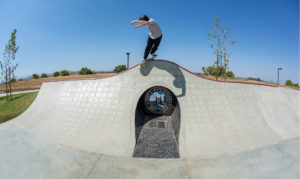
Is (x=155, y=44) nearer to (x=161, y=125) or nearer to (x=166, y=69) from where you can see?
(x=166, y=69)

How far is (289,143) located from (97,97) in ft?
37.2

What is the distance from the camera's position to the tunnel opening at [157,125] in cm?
546

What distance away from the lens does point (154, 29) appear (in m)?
6.34

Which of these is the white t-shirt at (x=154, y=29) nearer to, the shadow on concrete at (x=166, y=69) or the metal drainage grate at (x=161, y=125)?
the shadow on concrete at (x=166, y=69)

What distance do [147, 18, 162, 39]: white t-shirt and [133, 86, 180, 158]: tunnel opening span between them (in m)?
3.27

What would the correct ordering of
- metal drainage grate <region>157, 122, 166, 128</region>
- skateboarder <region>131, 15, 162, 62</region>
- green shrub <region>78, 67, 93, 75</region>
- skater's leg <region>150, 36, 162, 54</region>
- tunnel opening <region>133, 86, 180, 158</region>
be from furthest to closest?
green shrub <region>78, 67, 93, 75</region>, metal drainage grate <region>157, 122, 166, 128</region>, skater's leg <region>150, 36, 162, 54</region>, skateboarder <region>131, 15, 162, 62</region>, tunnel opening <region>133, 86, 180, 158</region>

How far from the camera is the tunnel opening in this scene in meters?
5.46

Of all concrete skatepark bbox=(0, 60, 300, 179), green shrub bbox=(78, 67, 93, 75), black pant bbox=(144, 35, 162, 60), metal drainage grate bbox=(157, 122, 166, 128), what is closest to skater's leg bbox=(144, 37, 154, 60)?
black pant bbox=(144, 35, 162, 60)

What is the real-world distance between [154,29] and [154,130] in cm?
597

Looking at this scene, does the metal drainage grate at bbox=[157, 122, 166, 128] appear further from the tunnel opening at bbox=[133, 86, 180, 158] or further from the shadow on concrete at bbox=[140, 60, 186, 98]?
the shadow on concrete at bbox=[140, 60, 186, 98]

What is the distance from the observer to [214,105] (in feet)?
23.7

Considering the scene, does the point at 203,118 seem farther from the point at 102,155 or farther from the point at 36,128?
the point at 36,128

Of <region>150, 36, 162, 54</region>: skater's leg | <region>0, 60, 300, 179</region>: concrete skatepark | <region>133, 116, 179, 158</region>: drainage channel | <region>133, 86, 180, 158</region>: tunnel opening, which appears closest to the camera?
<region>0, 60, 300, 179</region>: concrete skatepark

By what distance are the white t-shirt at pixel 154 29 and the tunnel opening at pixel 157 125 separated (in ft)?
10.7
